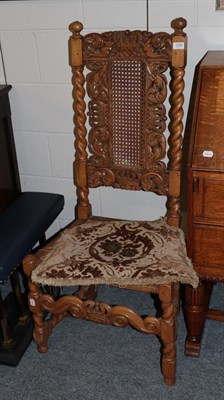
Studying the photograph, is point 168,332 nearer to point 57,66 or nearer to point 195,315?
point 195,315

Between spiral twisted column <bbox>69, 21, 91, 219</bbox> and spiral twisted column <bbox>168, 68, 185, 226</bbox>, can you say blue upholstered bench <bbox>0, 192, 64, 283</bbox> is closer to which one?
spiral twisted column <bbox>69, 21, 91, 219</bbox>

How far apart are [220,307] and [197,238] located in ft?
2.23

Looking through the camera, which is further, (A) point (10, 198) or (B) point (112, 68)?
(A) point (10, 198)

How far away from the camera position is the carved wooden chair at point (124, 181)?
1807 millimetres

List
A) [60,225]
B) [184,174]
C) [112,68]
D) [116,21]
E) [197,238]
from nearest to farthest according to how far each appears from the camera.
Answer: [197,238], [112,68], [116,21], [184,174], [60,225]

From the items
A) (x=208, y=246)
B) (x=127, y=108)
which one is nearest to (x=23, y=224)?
(x=127, y=108)

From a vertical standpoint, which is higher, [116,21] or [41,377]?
[116,21]

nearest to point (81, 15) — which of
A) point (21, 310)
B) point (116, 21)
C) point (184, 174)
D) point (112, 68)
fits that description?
point (116, 21)

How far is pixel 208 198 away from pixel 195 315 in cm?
53

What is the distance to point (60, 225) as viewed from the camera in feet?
8.73

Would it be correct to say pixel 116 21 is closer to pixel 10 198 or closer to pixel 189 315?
pixel 10 198

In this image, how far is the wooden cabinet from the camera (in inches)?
67.0

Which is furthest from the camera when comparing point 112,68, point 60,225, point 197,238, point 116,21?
point 60,225

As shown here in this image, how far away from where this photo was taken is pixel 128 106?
202 centimetres
